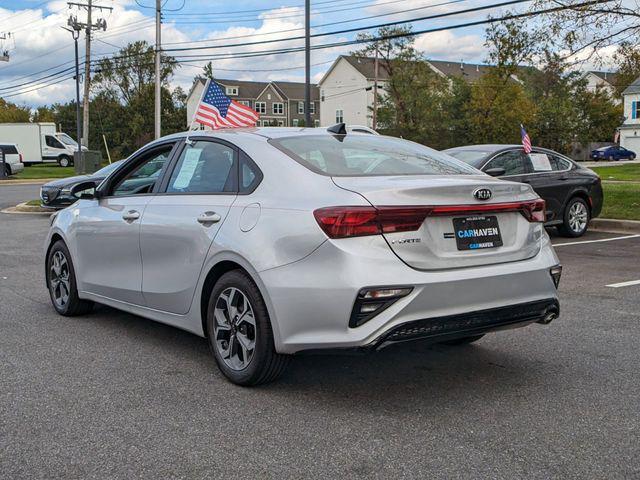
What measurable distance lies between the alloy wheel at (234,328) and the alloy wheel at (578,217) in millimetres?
9136

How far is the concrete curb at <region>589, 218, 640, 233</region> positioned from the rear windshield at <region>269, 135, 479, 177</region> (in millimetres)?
9278

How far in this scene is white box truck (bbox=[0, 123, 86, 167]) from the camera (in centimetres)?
5012

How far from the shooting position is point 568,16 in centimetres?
1611

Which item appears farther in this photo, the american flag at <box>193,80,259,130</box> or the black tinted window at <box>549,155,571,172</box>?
the american flag at <box>193,80,259,130</box>

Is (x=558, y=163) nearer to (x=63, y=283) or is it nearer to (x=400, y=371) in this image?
(x=400, y=371)

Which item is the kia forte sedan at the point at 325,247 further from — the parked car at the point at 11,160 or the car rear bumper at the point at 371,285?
the parked car at the point at 11,160

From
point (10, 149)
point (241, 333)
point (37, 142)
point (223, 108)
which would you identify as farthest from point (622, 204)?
point (37, 142)

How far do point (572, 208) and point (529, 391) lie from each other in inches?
340

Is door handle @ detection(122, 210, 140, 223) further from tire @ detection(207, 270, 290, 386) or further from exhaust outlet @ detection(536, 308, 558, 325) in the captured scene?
exhaust outlet @ detection(536, 308, 558, 325)

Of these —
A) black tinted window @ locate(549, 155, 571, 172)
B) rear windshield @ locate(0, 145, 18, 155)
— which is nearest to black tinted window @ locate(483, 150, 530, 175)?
black tinted window @ locate(549, 155, 571, 172)

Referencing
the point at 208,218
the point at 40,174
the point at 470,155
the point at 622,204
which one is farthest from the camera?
the point at 40,174

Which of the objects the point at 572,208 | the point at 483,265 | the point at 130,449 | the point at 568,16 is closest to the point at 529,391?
the point at 483,265

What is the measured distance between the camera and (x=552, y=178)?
12.1 metres

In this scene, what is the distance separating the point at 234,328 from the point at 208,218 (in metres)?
0.74
